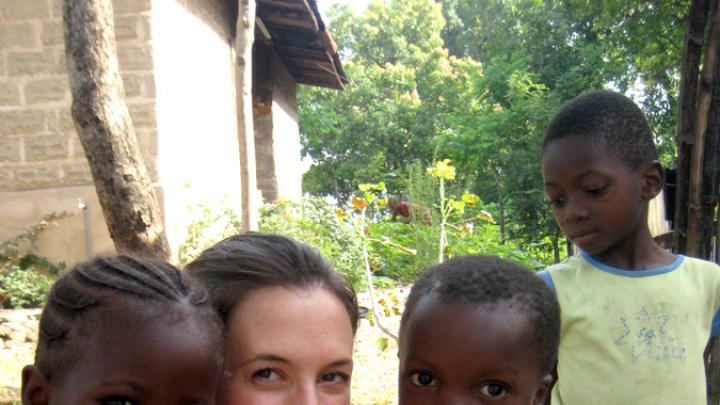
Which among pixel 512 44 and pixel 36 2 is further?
pixel 512 44

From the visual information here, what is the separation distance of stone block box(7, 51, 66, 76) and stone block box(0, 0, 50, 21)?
268 millimetres

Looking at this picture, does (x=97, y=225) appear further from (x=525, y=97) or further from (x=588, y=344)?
(x=525, y=97)

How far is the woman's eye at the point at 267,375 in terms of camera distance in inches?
55.0

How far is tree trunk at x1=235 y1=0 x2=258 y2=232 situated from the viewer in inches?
199

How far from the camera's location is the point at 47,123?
541 cm

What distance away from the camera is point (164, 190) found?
532 centimetres

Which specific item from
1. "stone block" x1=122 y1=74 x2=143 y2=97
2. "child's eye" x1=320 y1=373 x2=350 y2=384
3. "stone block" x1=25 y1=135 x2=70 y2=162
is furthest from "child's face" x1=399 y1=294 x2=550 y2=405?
"stone block" x1=25 y1=135 x2=70 y2=162

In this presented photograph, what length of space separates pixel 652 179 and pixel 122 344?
159cm

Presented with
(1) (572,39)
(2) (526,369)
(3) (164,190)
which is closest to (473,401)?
(2) (526,369)

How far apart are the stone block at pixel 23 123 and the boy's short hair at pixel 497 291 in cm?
456

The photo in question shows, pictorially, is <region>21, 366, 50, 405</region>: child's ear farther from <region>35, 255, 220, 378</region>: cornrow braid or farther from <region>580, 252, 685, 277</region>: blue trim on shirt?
<region>580, 252, 685, 277</region>: blue trim on shirt

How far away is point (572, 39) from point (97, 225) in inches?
422

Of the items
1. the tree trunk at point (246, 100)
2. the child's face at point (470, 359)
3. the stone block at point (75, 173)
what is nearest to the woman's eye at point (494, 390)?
the child's face at point (470, 359)

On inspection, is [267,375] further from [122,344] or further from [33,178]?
[33,178]
